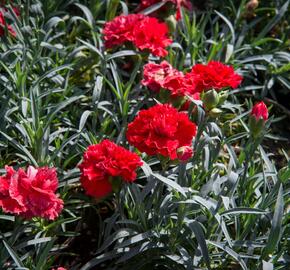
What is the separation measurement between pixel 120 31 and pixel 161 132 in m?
0.69

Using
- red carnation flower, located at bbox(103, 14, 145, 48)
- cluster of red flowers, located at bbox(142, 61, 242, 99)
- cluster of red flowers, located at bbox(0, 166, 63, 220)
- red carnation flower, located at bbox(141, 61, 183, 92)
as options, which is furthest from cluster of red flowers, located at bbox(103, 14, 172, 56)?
cluster of red flowers, located at bbox(0, 166, 63, 220)

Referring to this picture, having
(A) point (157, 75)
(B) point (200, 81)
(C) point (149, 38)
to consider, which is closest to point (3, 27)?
(C) point (149, 38)

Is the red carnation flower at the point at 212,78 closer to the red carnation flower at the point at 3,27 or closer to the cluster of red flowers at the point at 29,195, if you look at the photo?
the cluster of red flowers at the point at 29,195

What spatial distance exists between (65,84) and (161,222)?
678mm

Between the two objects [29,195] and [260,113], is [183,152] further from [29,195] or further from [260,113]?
[29,195]

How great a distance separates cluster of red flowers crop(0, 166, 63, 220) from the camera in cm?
148

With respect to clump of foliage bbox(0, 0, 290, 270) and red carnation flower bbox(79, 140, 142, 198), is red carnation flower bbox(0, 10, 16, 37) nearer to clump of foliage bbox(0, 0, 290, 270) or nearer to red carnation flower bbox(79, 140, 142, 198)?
clump of foliage bbox(0, 0, 290, 270)

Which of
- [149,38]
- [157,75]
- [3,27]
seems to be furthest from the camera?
[3,27]

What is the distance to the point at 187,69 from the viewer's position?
230 cm

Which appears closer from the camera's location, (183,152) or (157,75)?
(183,152)

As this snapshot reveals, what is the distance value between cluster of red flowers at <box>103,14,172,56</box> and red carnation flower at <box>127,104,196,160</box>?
52 cm

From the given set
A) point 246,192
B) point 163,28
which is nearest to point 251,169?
point 246,192

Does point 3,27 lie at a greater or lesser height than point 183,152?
greater

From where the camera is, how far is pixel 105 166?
1.51 meters
